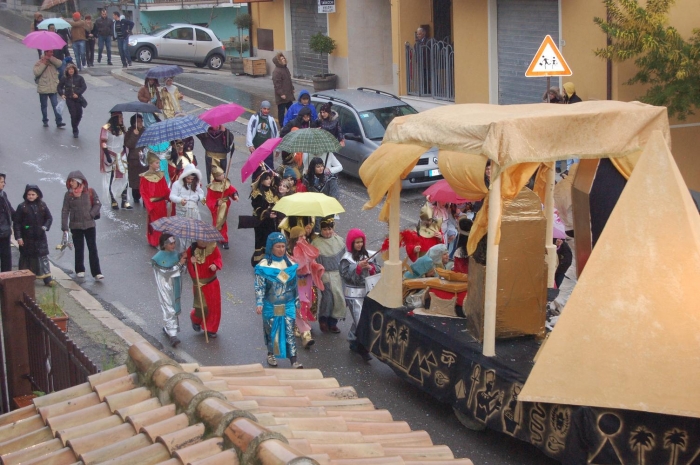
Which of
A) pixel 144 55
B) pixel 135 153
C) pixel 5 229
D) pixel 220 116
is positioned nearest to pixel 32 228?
pixel 5 229

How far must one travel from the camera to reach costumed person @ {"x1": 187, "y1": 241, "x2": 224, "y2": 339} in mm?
11102

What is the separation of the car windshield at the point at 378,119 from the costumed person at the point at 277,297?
8.20 m

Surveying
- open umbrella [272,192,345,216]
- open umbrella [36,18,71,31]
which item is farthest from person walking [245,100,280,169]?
open umbrella [36,18,71,31]

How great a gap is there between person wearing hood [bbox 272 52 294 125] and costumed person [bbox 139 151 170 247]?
7.44 meters

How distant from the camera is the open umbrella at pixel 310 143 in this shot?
45.8 ft

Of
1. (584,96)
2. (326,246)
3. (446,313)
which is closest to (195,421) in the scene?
(446,313)

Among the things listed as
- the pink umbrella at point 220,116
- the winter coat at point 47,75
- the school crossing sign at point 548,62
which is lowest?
the pink umbrella at point 220,116

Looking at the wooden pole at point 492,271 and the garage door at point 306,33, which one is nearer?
the wooden pole at point 492,271

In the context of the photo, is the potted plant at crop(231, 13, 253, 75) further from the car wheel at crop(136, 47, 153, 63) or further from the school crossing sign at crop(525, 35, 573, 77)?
the school crossing sign at crop(525, 35, 573, 77)

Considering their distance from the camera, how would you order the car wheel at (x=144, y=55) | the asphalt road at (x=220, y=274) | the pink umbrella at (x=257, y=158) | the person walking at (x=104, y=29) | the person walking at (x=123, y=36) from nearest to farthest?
1. the asphalt road at (x=220, y=274)
2. the pink umbrella at (x=257, y=158)
3. the person walking at (x=123, y=36)
4. the person walking at (x=104, y=29)
5. the car wheel at (x=144, y=55)

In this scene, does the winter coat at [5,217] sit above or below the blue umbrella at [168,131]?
below

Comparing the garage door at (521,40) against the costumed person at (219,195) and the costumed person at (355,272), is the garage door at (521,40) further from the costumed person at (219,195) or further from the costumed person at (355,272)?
the costumed person at (355,272)

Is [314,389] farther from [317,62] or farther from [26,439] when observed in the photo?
[317,62]

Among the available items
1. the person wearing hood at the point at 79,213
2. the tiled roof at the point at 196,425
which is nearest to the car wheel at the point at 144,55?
the person wearing hood at the point at 79,213
